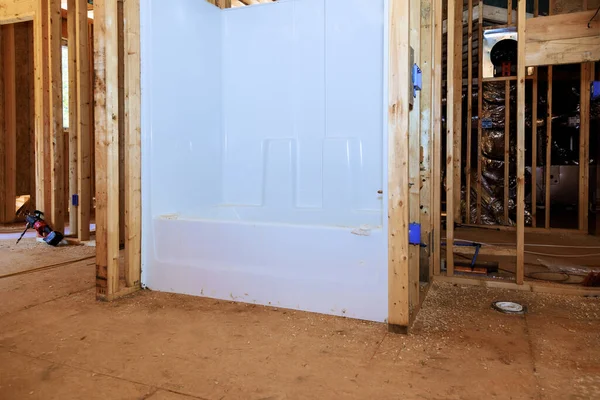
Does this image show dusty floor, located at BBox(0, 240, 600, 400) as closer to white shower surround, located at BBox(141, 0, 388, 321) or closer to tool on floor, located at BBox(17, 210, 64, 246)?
white shower surround, located at BBox(141, 0, 388, 321)

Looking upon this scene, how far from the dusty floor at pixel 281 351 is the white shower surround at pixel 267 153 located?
0.66ft

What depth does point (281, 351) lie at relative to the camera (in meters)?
1.84

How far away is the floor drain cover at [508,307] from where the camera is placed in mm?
2356

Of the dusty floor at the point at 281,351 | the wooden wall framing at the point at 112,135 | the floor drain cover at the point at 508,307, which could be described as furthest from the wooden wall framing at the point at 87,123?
the floor drain cover at the point at 508,307

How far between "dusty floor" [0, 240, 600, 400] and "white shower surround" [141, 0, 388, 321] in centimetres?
20

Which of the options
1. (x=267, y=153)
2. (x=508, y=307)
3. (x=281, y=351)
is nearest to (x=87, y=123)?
(x=267, y=153)

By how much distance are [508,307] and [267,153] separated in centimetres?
201

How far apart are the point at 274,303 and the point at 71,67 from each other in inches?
142

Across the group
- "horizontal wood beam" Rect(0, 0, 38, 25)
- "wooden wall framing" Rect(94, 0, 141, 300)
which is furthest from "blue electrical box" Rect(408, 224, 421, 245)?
"horizontal wood beam" Rect(0, 0, 38, 25)

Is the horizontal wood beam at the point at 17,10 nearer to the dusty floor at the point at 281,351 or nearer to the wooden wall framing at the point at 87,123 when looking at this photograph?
the wooden wall framing at the point at 87,123

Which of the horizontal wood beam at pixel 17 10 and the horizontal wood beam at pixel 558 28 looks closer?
the horizontal wood beam at pixel 558 28

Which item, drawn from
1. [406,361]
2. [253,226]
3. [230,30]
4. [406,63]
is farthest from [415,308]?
[230,30]

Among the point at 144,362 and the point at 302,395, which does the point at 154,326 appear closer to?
the point at 144,362

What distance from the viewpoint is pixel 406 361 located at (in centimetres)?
175
